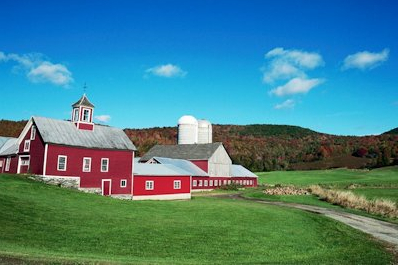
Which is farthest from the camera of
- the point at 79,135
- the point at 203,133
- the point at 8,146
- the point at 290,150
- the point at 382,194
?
the point at 290,150

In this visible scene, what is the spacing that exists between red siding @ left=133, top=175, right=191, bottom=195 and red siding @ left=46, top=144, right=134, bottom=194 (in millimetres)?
1243

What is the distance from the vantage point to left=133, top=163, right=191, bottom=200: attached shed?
44125mm

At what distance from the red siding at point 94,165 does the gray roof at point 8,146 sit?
6.37m

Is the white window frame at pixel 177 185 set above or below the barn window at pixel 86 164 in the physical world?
below

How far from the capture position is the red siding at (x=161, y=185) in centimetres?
4391

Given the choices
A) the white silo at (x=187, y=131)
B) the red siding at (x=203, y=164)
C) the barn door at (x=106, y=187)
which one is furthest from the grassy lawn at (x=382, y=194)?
the white silo at (x=187, y=131)

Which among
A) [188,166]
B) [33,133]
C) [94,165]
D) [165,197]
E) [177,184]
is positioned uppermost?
[33,133]

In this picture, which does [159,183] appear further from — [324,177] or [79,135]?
[324,177]

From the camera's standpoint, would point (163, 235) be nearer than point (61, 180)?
Yes

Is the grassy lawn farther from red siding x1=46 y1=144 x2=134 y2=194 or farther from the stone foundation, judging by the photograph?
the stone foundation

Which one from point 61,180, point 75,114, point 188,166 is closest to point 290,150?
point 188,166

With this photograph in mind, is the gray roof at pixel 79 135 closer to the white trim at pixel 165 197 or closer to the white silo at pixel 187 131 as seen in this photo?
the white trim at pixel 165 197

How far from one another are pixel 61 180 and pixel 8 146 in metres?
13.5

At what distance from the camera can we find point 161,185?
152ft
